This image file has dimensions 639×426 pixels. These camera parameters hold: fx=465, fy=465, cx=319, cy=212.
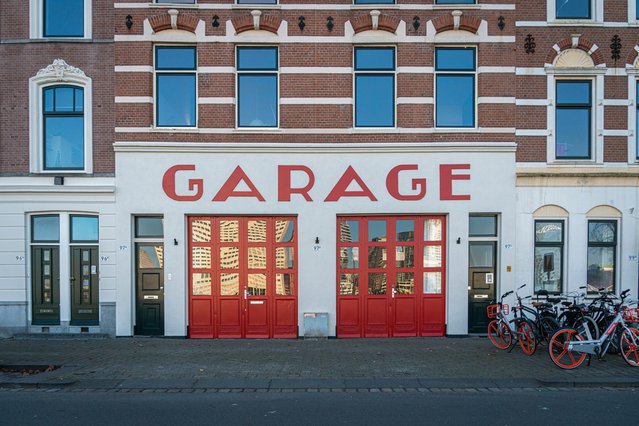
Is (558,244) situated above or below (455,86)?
below

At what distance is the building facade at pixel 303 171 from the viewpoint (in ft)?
40.2

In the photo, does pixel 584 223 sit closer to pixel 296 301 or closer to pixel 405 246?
pixel 405 246

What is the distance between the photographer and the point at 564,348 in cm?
912

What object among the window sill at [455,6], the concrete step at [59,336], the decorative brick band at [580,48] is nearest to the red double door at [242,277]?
the concrete step at [59,336]

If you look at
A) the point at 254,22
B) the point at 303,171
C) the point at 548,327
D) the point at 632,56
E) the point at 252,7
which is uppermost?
the point at 252,7

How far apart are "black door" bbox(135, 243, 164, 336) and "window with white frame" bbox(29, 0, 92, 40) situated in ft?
19.9

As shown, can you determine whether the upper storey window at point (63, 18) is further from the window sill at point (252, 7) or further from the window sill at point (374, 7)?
the window sill at point (374, 7)

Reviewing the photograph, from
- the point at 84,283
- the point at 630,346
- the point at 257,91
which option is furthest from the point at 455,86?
the point at 84,283

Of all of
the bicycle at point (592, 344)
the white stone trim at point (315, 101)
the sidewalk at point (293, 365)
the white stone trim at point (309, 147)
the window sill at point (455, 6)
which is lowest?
the sidewalk at point (293, 365)

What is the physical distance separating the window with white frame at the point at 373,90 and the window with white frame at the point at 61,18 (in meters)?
7.40

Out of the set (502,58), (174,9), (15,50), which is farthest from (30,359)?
(502,58)

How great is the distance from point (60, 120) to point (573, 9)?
14.3 metres

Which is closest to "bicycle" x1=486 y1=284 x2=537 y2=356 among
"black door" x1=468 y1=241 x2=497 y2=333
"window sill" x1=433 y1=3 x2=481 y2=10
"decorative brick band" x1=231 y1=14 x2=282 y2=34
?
"black door" x1=468 y1=241 x2=497 y2=333

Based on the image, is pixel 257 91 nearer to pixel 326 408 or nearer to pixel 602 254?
pixel 326 408
